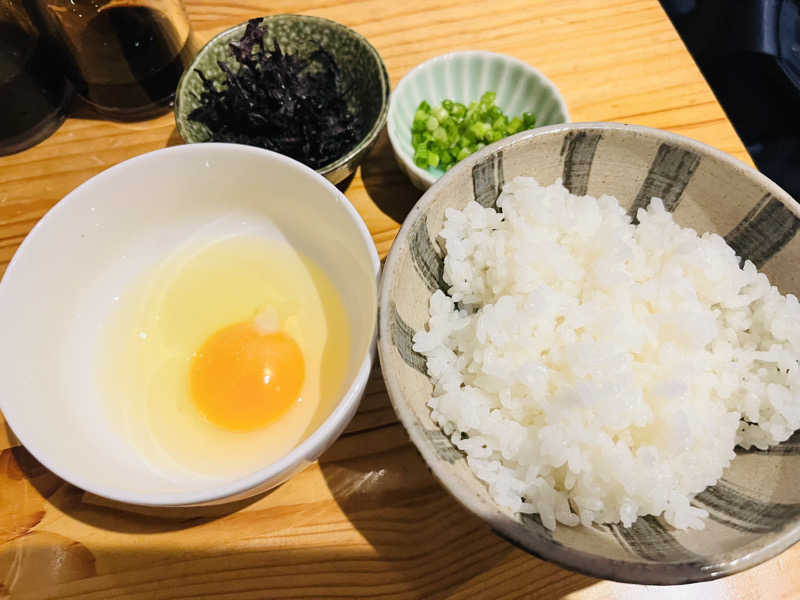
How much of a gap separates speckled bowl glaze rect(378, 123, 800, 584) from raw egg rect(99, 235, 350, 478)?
364mm

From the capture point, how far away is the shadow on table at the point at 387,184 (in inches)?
83.4

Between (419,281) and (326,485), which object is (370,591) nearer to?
(326,485)

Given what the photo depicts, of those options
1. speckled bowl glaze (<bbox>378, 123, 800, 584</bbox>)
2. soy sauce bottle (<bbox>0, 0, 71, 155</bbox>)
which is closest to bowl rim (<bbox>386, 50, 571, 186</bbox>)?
speckled bowl glaze (<bbox>378, 123, 800, 584</bbox>)

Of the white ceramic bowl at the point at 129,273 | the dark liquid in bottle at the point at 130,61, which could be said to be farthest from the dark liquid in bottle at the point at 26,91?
the white ceramic bowl at the point at 129,273

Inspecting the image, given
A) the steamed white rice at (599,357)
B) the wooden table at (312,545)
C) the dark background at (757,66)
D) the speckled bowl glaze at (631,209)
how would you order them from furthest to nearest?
the dark background at (757,66) → the wooden table at (312,545) → the steamed white rice at (599,357) → the speckled bowl glaze at (631,209)

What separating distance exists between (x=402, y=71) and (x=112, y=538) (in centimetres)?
200

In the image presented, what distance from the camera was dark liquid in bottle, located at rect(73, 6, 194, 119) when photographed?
211 centimetres

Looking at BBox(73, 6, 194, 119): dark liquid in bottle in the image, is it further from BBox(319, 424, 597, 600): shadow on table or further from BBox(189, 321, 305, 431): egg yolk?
BBox(319, 424, 597, 600): shadow on table

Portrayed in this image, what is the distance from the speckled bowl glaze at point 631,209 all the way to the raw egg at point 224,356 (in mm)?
364

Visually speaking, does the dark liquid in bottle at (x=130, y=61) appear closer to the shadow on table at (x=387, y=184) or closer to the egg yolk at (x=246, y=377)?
the shadow on table at (x=387, y=184)

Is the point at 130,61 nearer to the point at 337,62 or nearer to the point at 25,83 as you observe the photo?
the point at 25,83

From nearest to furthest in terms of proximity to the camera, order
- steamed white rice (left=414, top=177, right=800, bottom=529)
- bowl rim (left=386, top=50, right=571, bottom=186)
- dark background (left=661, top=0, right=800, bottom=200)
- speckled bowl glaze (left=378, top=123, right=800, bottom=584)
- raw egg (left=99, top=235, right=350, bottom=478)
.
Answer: speckled bowl glaze (left=378, top=123, right=800, bottom=584)
steamed white rice (left=414, top=177, right=800, bottom=529)
raw egg (left=99, top=235, right=350, bottom=478)
bowl rim (left=386, top=50, right=571, bottom=186)
dark background (left=661, top=0, right=800, bottom=200)

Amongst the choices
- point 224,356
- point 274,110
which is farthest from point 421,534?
point 274,110

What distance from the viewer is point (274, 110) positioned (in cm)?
212
